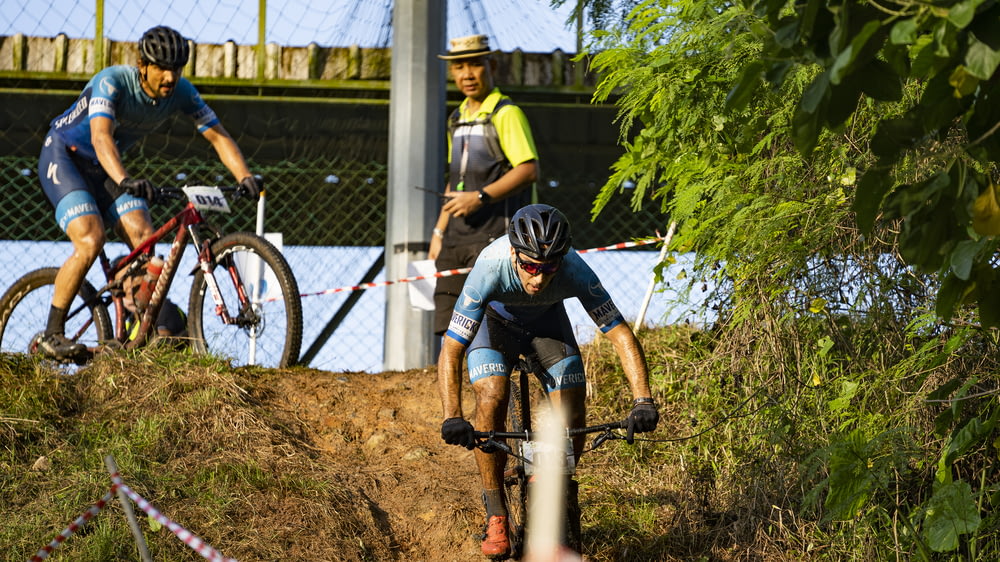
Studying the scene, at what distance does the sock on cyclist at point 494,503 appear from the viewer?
5.36 metres

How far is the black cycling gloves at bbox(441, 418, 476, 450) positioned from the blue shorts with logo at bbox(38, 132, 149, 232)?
12.0ft

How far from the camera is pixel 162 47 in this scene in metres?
7.21

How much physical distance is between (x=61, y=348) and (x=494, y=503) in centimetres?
350

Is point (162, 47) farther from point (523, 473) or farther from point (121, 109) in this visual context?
point (523, 473)

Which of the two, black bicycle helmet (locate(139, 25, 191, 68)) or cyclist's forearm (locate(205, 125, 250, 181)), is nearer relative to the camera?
black bicycle helmet (locate(139, 25, 191, 68))

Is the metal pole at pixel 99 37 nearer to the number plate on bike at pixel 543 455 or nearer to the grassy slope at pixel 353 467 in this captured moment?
the grassy slope at pixel 353 467

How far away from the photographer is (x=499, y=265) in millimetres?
5219

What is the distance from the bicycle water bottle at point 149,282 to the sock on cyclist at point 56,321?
0.48 m

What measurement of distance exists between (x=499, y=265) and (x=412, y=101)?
3519 millimetres

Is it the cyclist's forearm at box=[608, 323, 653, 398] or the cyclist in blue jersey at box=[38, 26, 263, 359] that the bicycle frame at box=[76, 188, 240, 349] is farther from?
the cyclist's forearm at box=[608, 323, 653, 398]

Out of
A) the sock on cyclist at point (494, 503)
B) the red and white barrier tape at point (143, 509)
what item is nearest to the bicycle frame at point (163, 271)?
the red and white barrier tape at point (143, 509)

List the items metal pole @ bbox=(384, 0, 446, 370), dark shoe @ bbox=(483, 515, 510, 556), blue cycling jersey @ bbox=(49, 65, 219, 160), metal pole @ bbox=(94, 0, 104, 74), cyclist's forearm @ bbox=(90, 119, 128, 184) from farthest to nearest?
metal pole @ bbox=(94, 0, 104, 74)
metal pole @ bbox=(384, 0, 446, 370)
blue cycling jersey @ bbox=(49, 65, 219, 160)
cyclist's forearm @ bbox=(90, 119, 128, 184)
dark shoe @ bbox=(483, 515, 510, 556)

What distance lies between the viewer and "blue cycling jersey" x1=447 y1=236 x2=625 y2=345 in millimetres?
5172

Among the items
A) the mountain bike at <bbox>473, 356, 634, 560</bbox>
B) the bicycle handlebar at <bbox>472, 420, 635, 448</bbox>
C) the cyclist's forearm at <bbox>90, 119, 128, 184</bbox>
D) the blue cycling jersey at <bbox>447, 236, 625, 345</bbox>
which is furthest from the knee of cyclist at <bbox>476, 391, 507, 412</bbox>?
the cyclist's forearm at <bbox>90, 119, 128, 184</bbox>
